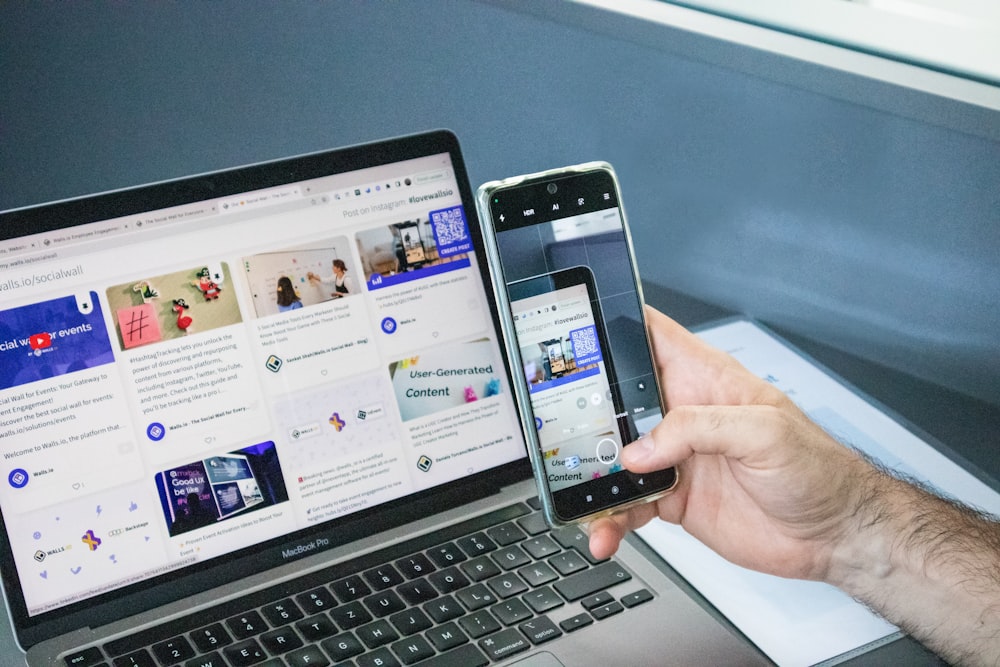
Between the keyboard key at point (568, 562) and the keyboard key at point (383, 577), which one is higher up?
the keyboard key at point (383, 577)

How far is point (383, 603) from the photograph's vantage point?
65 cm

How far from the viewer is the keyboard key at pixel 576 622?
0.63m

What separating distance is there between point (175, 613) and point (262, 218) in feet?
0.94

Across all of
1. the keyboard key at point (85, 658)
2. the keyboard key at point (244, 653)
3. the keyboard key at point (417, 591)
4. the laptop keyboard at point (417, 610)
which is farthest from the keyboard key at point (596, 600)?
the keyboard key at point (85, 658)

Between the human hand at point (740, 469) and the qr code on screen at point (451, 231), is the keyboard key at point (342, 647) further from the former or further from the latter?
the qr code on screen at point (451, 231)

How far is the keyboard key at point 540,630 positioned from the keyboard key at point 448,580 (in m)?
0.06

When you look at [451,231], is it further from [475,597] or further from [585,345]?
[475,597]

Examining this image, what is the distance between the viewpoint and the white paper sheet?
645 millimetres

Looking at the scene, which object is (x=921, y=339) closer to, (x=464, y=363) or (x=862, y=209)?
(x=862, y=209)

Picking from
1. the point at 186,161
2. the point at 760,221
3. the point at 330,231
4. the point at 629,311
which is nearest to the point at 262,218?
the point at 330,231

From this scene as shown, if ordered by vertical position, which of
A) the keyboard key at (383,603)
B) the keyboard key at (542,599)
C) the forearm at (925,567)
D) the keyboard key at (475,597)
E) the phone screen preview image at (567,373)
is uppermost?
the phone screen preview image at (567,373)

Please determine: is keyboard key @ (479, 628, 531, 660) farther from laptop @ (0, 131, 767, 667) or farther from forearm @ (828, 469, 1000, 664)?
forearm @ (828, 469, 1000, 664)

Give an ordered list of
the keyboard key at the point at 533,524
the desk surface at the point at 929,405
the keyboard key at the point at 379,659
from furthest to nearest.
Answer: the desk surface at the point at 929,405
the keyboard key at the point at 533,524
the keyboard key at the point at 379,659

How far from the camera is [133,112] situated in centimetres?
76
